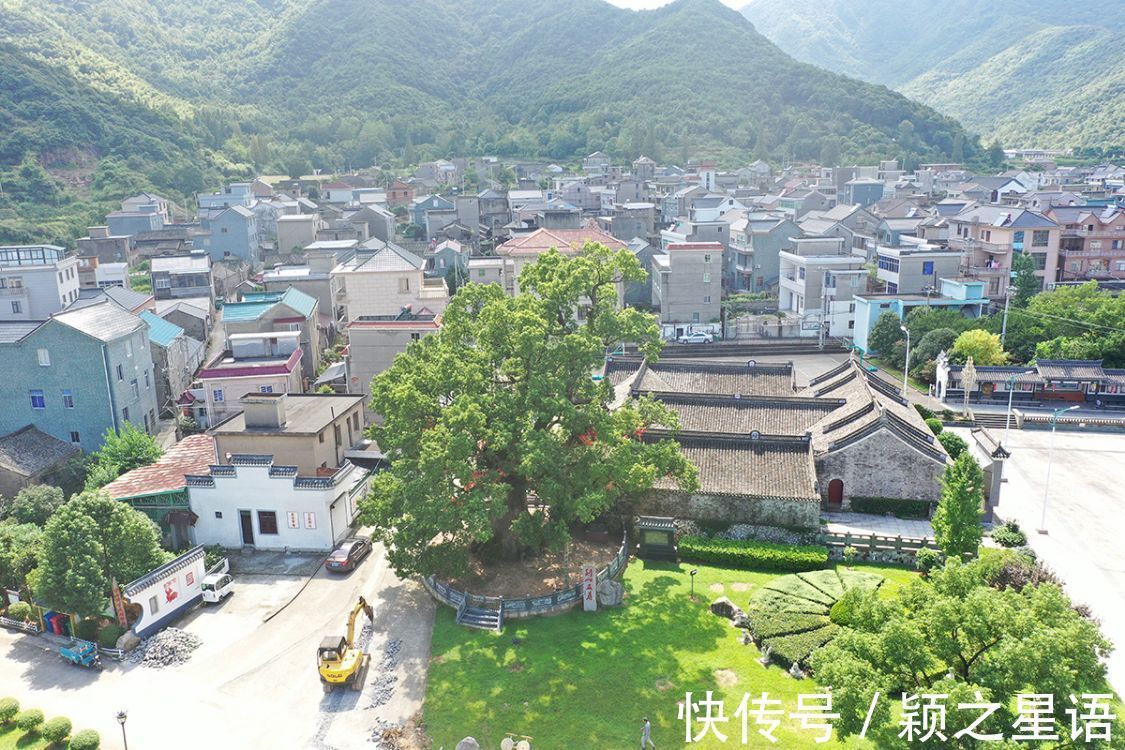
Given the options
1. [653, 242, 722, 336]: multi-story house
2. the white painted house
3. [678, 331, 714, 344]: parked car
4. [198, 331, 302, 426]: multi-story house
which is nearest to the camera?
the white painted house

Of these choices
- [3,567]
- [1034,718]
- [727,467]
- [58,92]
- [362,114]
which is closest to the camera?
[1034,718]

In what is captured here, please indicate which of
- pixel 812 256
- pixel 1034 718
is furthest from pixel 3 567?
pixel 812 256

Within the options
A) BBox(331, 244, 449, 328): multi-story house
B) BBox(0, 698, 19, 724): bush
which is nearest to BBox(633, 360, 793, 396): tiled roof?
BBox(331, 244, 449, 328): multi-story house

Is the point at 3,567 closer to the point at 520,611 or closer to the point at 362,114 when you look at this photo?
the point at 520,611

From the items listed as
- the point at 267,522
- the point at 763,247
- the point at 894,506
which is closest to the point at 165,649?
the point at 267,522

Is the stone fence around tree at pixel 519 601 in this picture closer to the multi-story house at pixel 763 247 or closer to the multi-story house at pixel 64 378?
the multi-story house at pixel 64 378

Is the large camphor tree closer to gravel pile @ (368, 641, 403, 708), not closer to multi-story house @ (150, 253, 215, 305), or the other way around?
gravel pile @ (368, 641, 403, 708)

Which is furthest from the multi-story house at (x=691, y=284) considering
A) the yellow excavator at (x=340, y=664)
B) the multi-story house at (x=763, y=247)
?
the yellow excavator at (x=340, y=664)
